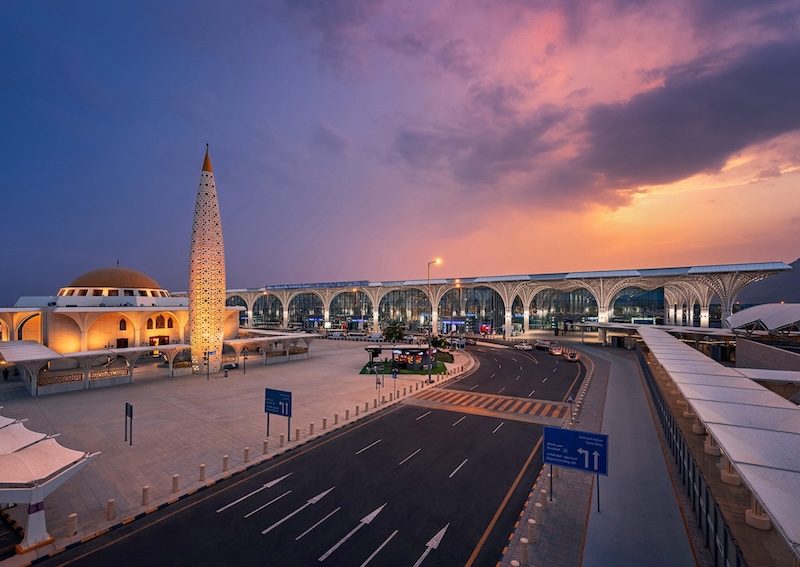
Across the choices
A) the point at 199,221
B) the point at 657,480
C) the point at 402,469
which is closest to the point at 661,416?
the point at 657,480

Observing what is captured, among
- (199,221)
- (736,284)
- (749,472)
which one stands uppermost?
(199,221)

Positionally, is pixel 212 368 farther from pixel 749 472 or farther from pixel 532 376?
pixel 749 472

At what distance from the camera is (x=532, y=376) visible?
43.5 m

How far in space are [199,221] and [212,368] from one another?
18.1 meters

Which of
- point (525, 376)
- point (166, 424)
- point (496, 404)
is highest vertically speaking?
point (166, 424)

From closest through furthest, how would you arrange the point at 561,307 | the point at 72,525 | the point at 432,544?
the point at 432,544, the point at 72,525, the point at 561,307

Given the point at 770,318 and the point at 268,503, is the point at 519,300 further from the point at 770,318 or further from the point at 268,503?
the point at 268,503

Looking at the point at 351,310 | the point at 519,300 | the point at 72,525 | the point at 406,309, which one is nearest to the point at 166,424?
the point at 72,525

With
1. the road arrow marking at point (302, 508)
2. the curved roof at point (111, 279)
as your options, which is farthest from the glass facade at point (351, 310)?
the road arrow marking at point (302, 508)

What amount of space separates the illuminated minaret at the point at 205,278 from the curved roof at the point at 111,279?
2689 centimetres

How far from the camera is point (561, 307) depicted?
135 m

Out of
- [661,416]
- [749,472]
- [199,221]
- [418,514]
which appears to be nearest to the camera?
[749,472]

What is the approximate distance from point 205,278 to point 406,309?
10204 centimetres

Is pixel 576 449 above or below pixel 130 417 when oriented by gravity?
above
